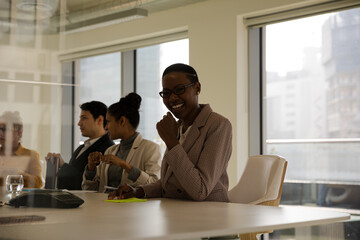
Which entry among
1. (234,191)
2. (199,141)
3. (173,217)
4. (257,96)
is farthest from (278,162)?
(257,96)

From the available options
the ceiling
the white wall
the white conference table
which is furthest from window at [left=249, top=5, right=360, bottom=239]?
the ceiling

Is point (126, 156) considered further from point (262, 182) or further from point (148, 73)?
point (148, 73)

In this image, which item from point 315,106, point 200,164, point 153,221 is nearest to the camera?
point 153,221

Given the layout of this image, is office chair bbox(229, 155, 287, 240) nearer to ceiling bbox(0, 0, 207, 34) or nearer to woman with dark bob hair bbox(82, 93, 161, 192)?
woman with dark bob hair bbox(82, 93, 161, 192)

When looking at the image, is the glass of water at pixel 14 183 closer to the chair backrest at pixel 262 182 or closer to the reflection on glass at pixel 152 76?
the chair backrest at pixel 262 182

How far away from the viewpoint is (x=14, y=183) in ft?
3.91

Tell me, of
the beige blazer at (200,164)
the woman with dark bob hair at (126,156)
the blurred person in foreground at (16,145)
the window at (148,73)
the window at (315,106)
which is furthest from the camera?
the window at (148,73)

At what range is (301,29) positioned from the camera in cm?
526

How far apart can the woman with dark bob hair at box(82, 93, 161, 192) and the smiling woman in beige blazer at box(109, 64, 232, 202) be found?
0.57 m

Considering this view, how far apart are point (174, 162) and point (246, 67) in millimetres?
3537

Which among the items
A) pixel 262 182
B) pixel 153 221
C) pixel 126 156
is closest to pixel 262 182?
pixel 262 182

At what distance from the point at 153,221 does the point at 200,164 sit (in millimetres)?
869

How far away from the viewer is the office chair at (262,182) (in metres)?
2.93

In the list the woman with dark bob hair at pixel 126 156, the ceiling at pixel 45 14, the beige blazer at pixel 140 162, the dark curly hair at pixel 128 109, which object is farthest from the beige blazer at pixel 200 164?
the dark curly hair at pixel 128 109
